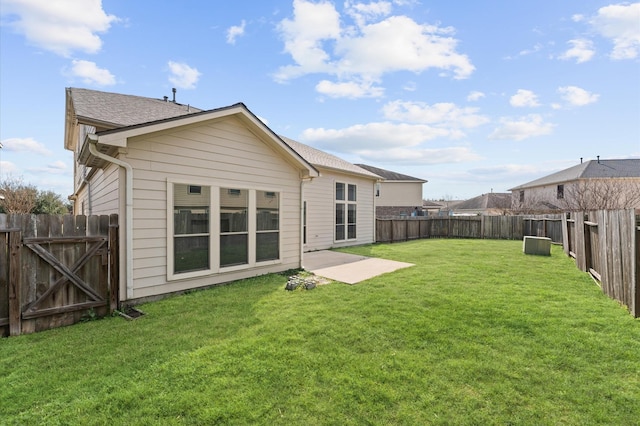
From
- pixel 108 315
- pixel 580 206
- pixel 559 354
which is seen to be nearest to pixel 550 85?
pixel 559 354

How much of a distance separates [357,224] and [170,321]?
10047mm

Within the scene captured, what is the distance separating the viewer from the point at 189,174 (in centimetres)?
561

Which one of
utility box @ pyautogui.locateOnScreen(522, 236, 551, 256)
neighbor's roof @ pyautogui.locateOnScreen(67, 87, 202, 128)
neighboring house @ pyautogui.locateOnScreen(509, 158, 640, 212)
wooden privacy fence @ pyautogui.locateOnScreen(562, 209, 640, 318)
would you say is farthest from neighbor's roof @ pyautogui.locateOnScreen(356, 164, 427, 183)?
wooden privacy fence @ pyautogui.locateOnScreen(562, 209, 640, 318)

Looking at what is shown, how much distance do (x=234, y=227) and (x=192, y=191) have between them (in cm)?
118

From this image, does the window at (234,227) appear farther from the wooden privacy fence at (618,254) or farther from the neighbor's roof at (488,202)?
the neighbor's roof at (488,202)

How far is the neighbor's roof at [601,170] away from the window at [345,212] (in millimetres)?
22870

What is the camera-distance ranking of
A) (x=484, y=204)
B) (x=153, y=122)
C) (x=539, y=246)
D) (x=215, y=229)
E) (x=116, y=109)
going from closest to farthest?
(x=153, y=122)
(x=215, y=229)
(x=116, y=109)
(x=539, y=246)
(x=484, y=204)

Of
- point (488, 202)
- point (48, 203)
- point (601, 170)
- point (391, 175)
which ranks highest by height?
point (391, 175)

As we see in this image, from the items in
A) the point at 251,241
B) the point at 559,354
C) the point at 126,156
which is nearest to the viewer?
the point at 559,354

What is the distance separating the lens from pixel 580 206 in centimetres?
2064

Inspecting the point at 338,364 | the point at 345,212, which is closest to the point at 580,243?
the point at 345,212

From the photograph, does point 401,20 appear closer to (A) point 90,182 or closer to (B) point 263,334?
(B) point 263,334

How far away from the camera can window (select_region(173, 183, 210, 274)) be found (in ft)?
17.9

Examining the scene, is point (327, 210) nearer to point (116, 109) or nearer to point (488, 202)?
point (116, 109)
